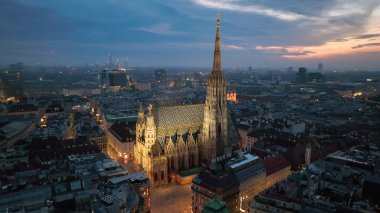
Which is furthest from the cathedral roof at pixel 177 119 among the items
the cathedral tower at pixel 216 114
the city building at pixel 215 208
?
the city building at pixel 215 208

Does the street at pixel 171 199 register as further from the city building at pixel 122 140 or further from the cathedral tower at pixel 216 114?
the city building at pixel 122 140

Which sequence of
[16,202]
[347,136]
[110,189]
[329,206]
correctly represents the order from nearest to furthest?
[329,206]
[16,202]
[110,189]
[347,136]

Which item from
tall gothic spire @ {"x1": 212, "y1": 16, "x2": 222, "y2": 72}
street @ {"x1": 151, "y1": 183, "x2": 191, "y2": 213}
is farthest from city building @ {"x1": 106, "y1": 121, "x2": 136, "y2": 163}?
tall gothic spire @ {"x1": 212, "y1": 16, "x2": 222, "y2": 72}

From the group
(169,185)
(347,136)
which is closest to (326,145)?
(347,136)

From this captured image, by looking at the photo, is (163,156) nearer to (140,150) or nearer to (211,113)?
(140,150)

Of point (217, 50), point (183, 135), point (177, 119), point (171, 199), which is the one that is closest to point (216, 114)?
point (183, 135)

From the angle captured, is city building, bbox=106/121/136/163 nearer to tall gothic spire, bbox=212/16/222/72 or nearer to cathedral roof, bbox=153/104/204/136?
cathedral roof, bbox=153/104/204/136

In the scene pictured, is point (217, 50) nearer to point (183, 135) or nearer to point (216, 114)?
point (216, 114)
